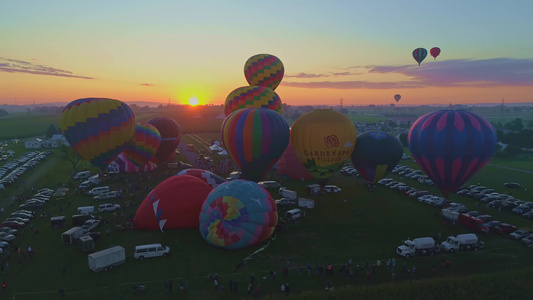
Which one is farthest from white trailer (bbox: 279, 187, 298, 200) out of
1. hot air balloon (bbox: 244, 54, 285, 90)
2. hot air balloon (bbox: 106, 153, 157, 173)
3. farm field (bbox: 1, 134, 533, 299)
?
hot air balloon (bbox: 244, 54, 285, 90)

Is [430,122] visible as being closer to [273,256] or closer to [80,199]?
[273,256]

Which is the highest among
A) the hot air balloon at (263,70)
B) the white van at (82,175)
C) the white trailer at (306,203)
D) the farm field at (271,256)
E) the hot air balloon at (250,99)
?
the hot air balloon at (263,70)

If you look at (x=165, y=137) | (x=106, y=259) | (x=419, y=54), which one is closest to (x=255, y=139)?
(x=106, y=259)

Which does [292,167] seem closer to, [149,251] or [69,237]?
[149,251]

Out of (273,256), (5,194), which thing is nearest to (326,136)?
(273,256)

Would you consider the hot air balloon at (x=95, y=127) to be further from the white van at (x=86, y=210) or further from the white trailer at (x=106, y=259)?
the white trailer at (x=106, y=259)

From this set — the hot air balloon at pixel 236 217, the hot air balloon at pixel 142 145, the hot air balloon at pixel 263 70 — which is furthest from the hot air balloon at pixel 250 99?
the hot air balloon at pixel 236 217

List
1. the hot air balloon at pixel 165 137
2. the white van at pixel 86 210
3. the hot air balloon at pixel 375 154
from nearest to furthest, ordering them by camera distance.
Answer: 1. the white van at pixel 86 210
2. the hot air balloon at pixel 375 154
3. the hot air balloon at pixel 165 137
